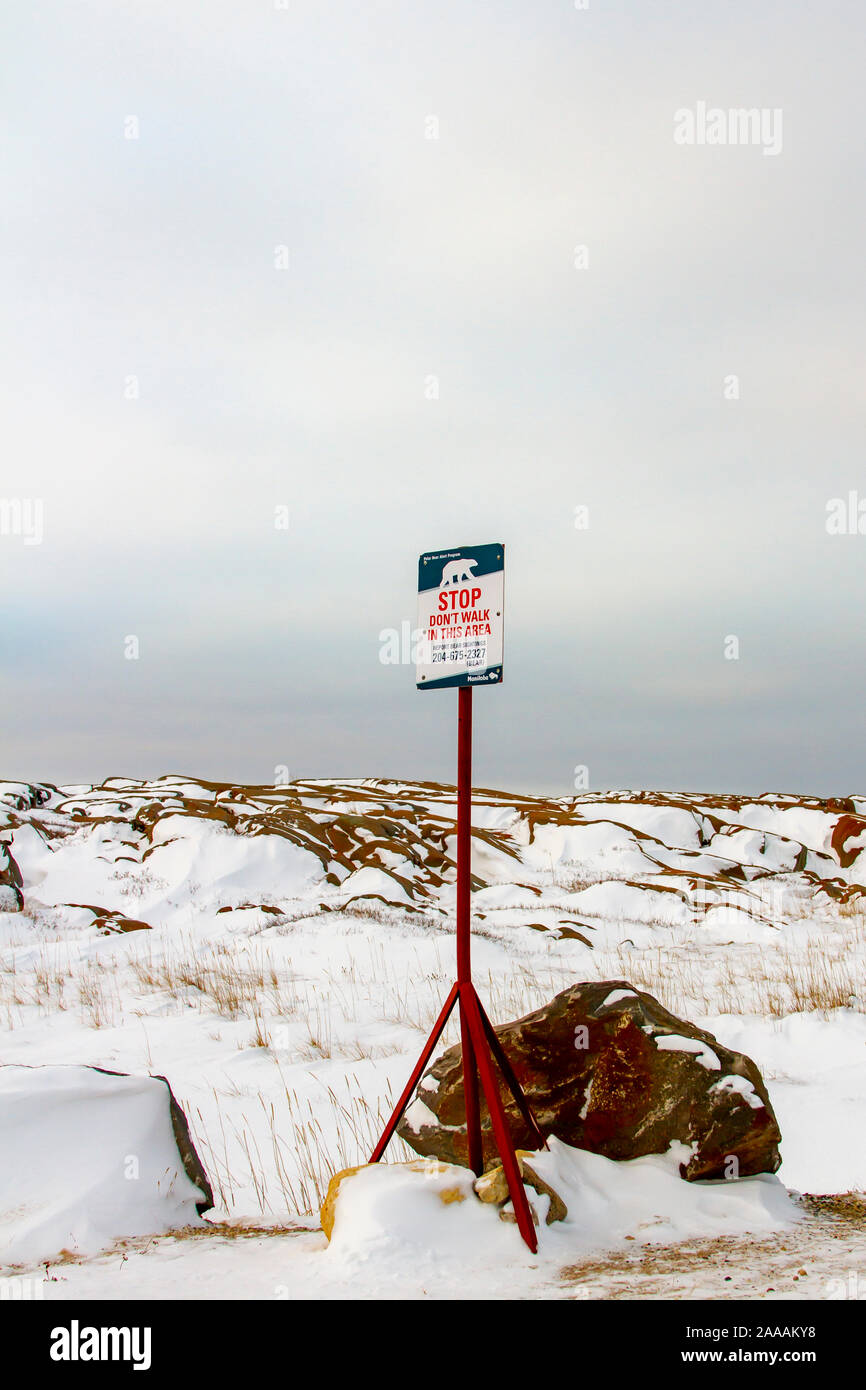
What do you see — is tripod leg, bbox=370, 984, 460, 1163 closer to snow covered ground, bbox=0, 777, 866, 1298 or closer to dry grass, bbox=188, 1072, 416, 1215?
snow covered ground, bbox=0, 777, 866, 1298

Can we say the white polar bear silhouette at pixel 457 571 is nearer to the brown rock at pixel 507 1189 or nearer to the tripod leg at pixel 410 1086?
the tripod leg at pixel 410 1086

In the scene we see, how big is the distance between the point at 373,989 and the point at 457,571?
7.46 metres

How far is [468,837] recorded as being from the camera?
442 cm

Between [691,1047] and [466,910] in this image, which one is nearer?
[466,910]

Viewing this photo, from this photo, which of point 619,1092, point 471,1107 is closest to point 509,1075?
point 471,1107

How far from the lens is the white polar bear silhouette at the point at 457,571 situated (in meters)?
4.19

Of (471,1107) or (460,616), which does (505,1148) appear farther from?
(460,616)

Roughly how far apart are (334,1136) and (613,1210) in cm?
243

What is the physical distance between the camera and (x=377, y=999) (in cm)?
992

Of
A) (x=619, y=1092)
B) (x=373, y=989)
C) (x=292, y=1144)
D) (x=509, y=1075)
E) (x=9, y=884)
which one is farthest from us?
(x=9, y=884)
